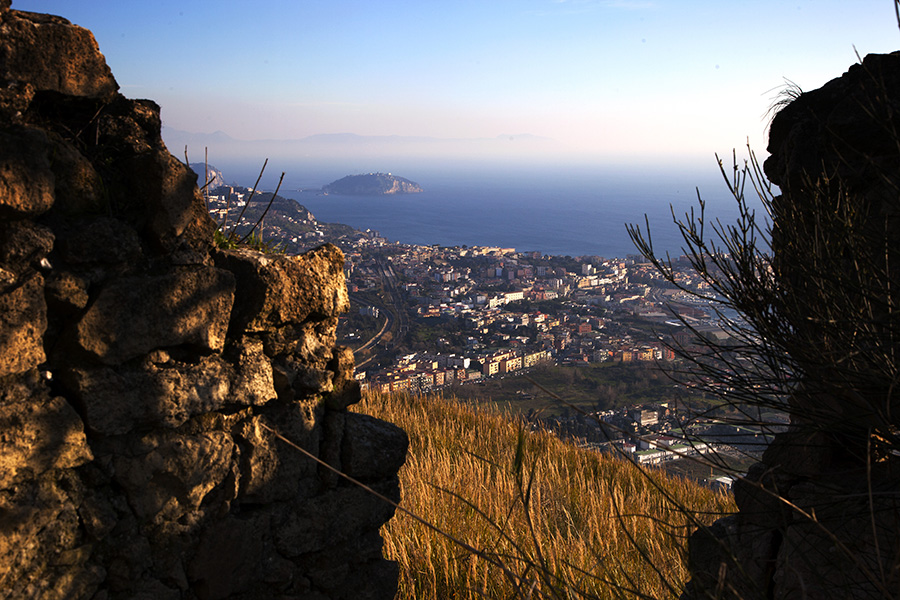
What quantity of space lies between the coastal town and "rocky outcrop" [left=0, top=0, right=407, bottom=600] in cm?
475

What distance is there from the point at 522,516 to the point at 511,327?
670 inches

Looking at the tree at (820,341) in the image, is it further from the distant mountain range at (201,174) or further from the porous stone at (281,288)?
the distant mountain range at (201,174)

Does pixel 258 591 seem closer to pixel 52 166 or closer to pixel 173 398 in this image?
pixel 173 398

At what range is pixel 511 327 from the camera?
21359mm

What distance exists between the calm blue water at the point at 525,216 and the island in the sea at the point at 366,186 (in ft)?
5.19

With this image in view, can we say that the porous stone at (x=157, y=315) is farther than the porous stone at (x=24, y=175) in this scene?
Yes

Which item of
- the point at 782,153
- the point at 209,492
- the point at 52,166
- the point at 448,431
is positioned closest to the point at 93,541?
the point at 209,492

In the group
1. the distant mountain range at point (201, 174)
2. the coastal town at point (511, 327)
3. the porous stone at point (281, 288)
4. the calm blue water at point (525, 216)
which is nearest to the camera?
the porous stone at point (281, 288)

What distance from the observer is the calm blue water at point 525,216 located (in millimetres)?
62719

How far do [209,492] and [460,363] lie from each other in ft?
46.2

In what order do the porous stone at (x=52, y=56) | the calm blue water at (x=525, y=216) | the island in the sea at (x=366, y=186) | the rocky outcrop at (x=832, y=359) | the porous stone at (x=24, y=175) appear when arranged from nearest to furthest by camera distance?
the porous stone at (x=24, y=175)
the porous stone at (x=52, y=56)
the rocky outcrop at (x=832, y=359)
the calm blue water at (x=525, y=216)
the island in the sea at (x=366, y=186)

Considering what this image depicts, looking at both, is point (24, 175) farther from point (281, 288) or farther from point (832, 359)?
point (832, 359)

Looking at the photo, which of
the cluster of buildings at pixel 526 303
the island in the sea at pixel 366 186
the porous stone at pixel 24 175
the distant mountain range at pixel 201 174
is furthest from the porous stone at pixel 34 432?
the island in the sea at pixel 366 186

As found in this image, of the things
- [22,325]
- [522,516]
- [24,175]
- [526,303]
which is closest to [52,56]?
[24,175]
